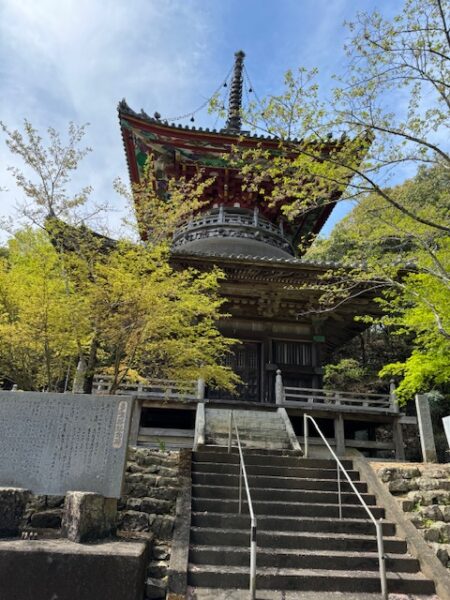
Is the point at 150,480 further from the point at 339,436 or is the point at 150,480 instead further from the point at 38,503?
the point at 339,436

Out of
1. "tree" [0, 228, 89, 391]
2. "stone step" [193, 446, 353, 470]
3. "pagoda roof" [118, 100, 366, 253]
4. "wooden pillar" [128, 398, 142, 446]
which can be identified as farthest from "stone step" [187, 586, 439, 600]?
"pagoda roof" [118, 100, 366, 253]

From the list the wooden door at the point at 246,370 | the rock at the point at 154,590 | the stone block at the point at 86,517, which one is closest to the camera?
the rock at the point at 154,590

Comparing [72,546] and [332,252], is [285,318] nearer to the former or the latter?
[72,546]

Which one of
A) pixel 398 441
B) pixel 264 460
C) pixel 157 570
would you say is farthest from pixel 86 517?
pixel 398 441

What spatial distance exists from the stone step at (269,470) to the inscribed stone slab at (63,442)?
2.41 metres

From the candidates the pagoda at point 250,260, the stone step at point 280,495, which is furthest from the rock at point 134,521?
the pagoda at point 250,260

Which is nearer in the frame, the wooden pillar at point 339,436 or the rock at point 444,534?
the rock at point 444,534

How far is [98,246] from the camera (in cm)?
718

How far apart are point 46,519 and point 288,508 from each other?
3389mm

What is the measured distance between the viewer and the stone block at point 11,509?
4.63 meters

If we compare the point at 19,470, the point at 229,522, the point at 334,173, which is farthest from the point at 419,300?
the point at 19,470

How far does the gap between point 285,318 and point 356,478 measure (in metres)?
6.64

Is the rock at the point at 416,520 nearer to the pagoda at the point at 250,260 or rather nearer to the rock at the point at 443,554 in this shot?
the rock at the point at 443,554

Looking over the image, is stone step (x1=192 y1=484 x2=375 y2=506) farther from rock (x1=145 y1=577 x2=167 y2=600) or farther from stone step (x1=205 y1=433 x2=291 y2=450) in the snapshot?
stone step (x1=205 y1=433 x2=291 y2=450)
